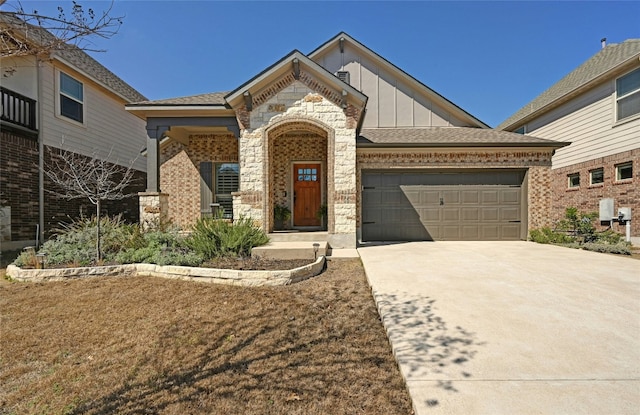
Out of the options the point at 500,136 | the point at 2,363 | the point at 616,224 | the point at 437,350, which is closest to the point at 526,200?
the point at 500,136

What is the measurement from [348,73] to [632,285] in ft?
35.5

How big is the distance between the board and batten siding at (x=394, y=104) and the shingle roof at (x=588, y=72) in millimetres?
4759

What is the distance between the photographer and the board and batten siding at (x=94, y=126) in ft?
31.7

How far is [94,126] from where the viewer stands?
11.4 metres

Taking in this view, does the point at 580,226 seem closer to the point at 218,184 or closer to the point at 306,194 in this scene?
the point at 306,194

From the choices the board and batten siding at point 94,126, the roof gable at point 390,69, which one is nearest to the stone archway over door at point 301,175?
the roof gable at point 390,69

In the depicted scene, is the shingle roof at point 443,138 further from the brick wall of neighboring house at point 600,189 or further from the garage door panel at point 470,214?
the brick wall of neighboring house at point 600,189

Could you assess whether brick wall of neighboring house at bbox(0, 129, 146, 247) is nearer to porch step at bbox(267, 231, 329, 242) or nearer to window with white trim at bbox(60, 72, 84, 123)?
window with white trim at bbox(60, 72, 84, 123)

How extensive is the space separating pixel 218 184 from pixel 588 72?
15.8 metres

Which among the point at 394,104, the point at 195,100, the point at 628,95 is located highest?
the point at 394,104

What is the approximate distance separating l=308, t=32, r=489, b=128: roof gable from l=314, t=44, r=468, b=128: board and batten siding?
4 centimetres

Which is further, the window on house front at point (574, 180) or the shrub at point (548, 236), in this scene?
the window on house front at point (574, 180)

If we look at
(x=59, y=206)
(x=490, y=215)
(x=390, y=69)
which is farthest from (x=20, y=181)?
(x=490, y=215)

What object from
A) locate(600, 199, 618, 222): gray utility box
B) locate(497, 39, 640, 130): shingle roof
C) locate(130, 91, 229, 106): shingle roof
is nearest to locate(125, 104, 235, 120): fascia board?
locate(130, 91, 229, 106): shingle roof
